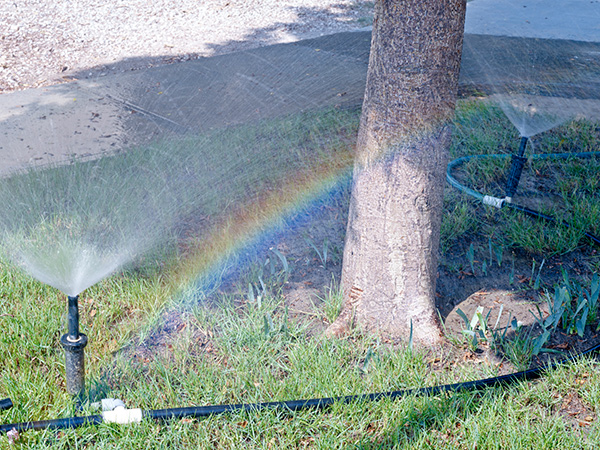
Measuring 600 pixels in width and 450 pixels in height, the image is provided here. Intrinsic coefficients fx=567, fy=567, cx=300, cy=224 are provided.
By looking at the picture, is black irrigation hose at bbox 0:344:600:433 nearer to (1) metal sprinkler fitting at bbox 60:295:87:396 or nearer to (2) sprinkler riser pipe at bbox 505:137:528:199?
(1) metal sprinkler fitting at bbox 60:295:87:396

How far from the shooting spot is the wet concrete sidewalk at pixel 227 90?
4551mm

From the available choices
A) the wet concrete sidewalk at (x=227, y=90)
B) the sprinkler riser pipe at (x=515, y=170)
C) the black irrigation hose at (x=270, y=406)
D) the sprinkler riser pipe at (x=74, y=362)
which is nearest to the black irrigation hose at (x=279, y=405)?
the black irrigation hose at (x=270, y=406)

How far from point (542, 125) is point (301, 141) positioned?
2094 mm

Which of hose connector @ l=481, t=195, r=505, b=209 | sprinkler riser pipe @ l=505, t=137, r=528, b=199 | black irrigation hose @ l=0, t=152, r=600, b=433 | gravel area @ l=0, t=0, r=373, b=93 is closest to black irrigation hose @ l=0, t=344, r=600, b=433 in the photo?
black irrigation hose @ l=0, t=152, r=600, b=433

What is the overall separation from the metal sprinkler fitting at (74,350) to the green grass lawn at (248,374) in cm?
10

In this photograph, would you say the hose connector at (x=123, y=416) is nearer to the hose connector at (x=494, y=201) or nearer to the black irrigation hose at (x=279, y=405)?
the black irrigation hose at (x=279, y=405)

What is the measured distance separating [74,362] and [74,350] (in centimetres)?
7

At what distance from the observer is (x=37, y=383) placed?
2.19 meters

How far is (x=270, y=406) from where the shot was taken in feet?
6.88

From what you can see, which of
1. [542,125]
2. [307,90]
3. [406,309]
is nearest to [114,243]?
[406,309]

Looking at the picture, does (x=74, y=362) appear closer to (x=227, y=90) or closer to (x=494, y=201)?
(x=494, y=201)

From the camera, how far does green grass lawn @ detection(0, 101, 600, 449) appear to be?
202 centimetres

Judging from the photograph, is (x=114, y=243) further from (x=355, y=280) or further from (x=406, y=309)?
(x=406, y=309)

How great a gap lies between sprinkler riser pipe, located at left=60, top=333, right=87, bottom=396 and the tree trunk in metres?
1.03
